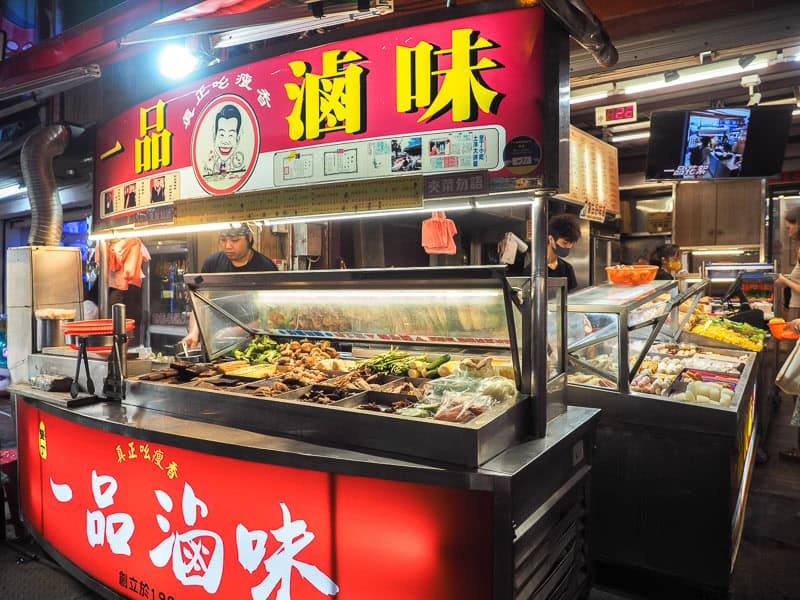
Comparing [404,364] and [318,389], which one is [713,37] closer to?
[404,364]

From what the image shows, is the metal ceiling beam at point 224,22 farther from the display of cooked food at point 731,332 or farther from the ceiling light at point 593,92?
the display of cooked food at point 731,332

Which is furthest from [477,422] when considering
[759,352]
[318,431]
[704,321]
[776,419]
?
[776,419]

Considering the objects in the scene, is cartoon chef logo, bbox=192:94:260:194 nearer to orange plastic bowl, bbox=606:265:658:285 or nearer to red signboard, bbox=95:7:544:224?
red signboard, bbox=95:7:544:224

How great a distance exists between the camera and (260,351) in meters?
4.00

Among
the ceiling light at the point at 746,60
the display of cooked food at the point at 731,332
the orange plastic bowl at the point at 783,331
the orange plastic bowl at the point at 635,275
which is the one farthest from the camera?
the display of cooked food at the point at 731,332

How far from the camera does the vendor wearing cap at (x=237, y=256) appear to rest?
495cm

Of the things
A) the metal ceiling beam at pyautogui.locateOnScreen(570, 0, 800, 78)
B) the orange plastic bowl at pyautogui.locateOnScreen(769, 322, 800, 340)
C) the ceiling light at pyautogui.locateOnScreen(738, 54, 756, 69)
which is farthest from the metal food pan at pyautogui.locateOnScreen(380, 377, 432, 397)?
the ceiling light at pyautogui.locateOnScreen(738, 54, 756, 69)

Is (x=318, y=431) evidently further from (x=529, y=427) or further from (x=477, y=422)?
(x=529, y=427)

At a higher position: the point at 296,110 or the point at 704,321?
the point at 296,110

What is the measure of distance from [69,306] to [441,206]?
3880mm

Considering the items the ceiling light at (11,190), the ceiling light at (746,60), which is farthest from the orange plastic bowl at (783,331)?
the ceiling light at (11,190)

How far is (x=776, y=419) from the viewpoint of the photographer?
24.4ft

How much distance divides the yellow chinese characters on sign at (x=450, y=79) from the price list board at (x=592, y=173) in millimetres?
4399

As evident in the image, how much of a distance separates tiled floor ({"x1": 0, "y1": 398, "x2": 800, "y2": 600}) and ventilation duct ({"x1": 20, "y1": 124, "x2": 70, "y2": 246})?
272 centimetres
